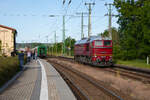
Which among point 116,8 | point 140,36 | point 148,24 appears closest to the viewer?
point 148,24

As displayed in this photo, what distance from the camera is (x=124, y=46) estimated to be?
3434cm

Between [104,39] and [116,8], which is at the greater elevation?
[116,8]

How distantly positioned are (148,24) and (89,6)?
15149mm

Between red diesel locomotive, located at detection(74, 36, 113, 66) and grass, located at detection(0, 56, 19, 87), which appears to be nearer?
grass, located at detection(0, 56, 19, 87)

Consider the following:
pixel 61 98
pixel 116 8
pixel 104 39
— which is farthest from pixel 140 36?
pixel 61 98

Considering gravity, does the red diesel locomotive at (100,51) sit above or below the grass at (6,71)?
above

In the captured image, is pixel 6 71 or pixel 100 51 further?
pixel 100 51

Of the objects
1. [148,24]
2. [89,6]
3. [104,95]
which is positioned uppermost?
[89,6]

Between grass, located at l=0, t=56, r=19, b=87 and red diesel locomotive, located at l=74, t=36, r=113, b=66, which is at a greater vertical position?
red diesel locomotive, located at l=74, t=36, r=113, b=66

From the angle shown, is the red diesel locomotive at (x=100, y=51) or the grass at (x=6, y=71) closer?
the grass at (x=6, y=71)

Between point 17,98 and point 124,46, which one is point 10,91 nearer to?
point 17,98

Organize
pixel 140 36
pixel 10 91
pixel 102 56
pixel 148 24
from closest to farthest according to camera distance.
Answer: pixel 10 91
pixel 102 56
pixel 148 24
pixel 140 36

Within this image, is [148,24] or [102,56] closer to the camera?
[102,56]

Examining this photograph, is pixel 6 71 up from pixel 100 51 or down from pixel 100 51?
down
